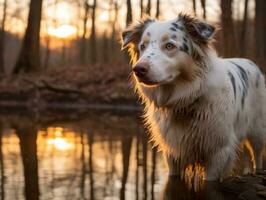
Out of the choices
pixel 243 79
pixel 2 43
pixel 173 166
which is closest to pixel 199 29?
pixel 243 79

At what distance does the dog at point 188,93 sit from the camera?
5.08 metres

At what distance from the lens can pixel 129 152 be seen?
7914 millimetres

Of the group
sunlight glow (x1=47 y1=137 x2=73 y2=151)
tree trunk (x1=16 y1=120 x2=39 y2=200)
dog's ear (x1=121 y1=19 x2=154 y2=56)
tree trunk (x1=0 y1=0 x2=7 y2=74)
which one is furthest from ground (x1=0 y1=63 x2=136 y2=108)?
dog's ear (x1=121 y1=19 x2=154 y2=56)

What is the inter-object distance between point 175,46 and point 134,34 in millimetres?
665

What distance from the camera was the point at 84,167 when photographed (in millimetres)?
6410

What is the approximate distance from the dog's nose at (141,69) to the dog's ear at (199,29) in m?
0.77

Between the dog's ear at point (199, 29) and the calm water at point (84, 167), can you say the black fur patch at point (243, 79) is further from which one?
the calm water at point (84, 167)

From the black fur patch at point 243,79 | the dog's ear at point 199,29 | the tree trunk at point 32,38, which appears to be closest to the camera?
the dog's ear at point 199,29

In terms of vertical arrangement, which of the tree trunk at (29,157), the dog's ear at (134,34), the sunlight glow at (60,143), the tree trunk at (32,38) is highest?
the tree trunk at (32,38)

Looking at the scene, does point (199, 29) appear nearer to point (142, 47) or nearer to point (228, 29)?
point (142, 47)

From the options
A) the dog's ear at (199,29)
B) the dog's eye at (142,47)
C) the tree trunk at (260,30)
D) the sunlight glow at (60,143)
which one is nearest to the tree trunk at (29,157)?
the sunlight glow at (60,143)

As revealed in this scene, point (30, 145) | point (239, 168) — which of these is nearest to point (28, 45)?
point (30, 145)

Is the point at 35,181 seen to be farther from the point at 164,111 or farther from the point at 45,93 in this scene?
the point at 45,93

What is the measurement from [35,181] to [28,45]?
1898 cm
